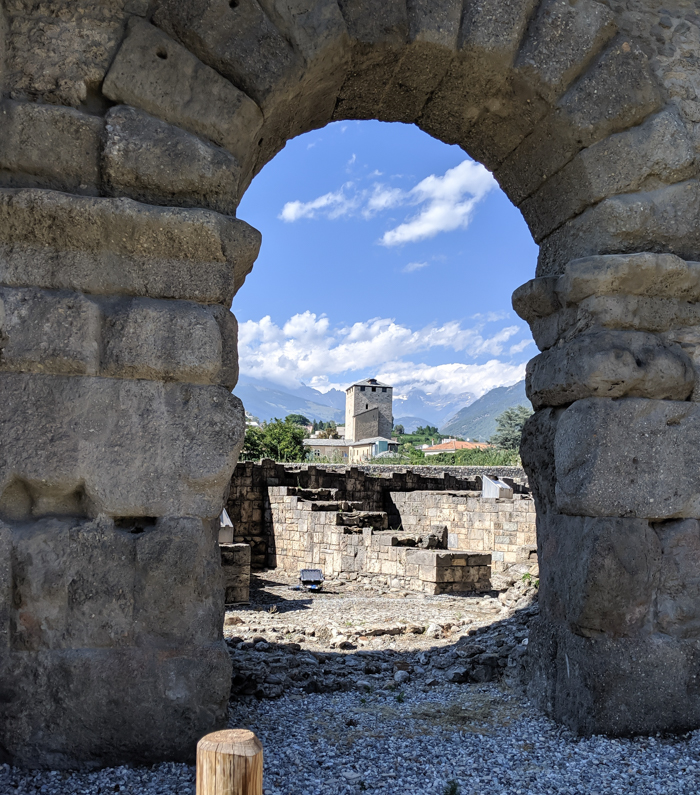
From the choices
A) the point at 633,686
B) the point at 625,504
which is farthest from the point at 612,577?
the point at 633,686

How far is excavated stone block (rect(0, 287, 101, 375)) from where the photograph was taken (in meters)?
2.85

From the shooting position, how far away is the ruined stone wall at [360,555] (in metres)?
11.3

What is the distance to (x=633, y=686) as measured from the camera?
11.0ft

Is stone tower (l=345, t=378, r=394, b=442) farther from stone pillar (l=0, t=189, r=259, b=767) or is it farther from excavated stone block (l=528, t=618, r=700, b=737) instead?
stone pillar (l=0, t=189, r=259, b=767)

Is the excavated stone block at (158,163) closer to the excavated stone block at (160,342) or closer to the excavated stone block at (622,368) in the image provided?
the excavated stone block at (160,342)

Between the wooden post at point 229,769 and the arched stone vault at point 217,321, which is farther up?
the arched stone vault at point 217,321

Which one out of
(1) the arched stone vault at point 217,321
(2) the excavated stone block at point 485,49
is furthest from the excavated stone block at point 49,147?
(2) the excavated stone block at point 485,49

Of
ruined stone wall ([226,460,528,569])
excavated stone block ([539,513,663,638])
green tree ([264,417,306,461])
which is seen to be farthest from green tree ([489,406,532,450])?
excavated stone block ([539,513,663,638])

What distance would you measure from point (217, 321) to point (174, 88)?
106cm

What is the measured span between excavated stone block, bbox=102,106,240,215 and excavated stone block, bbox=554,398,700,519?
211cm

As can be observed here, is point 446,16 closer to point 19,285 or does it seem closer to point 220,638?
point 19,285

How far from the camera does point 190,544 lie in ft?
9.57

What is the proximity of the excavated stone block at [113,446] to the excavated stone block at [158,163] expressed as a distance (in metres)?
0.84

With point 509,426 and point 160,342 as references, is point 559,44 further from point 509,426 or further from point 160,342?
point 509,426
